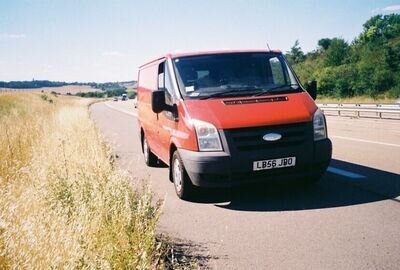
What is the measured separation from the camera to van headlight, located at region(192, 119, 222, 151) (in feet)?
17.6

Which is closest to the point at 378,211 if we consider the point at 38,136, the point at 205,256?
the point at 205,256

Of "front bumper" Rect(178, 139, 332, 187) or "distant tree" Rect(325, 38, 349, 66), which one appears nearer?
"front bumper" Rect(178, 139, 332, 187)

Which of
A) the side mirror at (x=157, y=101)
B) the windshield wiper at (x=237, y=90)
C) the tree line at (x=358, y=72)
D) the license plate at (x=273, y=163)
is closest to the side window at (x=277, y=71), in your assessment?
the windshield wiper at (x=237, y=90)

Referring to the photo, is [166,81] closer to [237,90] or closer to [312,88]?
[237,90]

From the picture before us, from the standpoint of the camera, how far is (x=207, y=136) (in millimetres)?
5402

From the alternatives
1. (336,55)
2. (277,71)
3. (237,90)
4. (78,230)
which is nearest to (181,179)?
(237,90)

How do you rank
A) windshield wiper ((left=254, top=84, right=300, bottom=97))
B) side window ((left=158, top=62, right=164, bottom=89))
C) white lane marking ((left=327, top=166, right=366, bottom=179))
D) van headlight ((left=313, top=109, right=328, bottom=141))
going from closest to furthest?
van headlight ((left=313, top=109, right=328, bottom=141)), windshield wiper ((left=254, top=84, right=300, bottom=97)), white lane marking ((left=327, top=166, right=366, bottom=179)), side window ((left=158, top=62, right=164, bottom=89))

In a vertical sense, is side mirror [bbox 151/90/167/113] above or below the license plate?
above

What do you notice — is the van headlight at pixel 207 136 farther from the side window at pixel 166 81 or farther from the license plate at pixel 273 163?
the side window at pixel 166 81

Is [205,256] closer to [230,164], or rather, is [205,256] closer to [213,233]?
[213,233]

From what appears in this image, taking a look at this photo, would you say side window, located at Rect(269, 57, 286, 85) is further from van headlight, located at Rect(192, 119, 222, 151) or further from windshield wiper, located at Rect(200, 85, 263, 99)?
van headlight, located at Rect(192, 119, 222, 151)

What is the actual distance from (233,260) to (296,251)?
2.08 feet

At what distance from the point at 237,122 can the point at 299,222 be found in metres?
1.49

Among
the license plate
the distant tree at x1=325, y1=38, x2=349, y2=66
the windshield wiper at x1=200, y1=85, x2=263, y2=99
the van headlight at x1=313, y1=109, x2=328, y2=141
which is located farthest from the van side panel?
the distant tree at x1=325, y1=38, x2=349, y2=66
